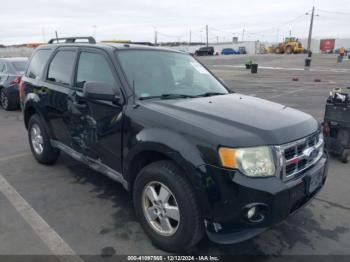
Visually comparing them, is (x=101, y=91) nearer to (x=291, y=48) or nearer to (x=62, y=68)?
(x=62, y=68)

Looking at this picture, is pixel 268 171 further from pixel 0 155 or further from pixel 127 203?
pixel 0 155

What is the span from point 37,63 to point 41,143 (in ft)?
4.14

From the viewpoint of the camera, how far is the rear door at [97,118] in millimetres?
3377

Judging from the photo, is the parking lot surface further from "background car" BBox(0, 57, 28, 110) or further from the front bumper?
"background car" BBox(0, 57, 28, 110)

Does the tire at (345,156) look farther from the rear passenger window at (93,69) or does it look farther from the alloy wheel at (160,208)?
the rear passenger window at (93,69)

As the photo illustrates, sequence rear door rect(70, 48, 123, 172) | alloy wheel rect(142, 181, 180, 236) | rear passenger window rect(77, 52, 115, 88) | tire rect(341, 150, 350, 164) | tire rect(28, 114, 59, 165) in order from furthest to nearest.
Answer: tire rect(341, 150, 350, 164)
tire rect(28, 114, 59, 165)
rear passenger window rect(77, 52, 115, 88)
rear door rect(70, 48, 123, 172)
alloy wheel rect(142, 181, 180, 236)

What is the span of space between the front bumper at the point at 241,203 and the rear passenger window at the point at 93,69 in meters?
1.71

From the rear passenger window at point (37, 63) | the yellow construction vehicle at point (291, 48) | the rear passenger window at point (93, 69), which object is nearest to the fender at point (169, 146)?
the rear passenger window at point (93, 69)

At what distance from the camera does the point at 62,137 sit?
4430 millimetres

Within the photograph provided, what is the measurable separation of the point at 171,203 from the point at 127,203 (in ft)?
3.79

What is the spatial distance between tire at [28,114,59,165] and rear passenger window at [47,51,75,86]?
2.47ft

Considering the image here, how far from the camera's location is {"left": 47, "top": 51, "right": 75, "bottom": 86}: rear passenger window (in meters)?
4.18

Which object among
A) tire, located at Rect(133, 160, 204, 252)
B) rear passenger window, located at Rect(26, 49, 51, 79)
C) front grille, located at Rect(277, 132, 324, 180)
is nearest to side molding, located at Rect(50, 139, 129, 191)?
tire, located at Rect(133, 160, 204, 252)

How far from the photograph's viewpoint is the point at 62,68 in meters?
4.37
